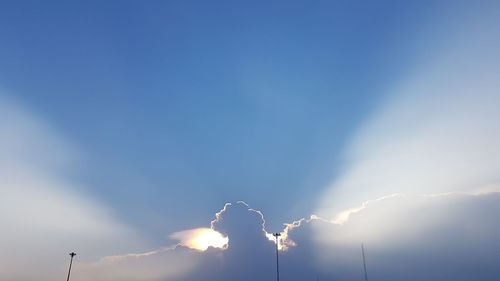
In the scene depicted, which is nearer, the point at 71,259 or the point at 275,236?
the point at 71,259

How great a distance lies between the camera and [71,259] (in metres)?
101

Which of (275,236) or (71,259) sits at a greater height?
(275,236)

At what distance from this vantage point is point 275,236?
4289 inches

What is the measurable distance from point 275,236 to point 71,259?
5726cm
